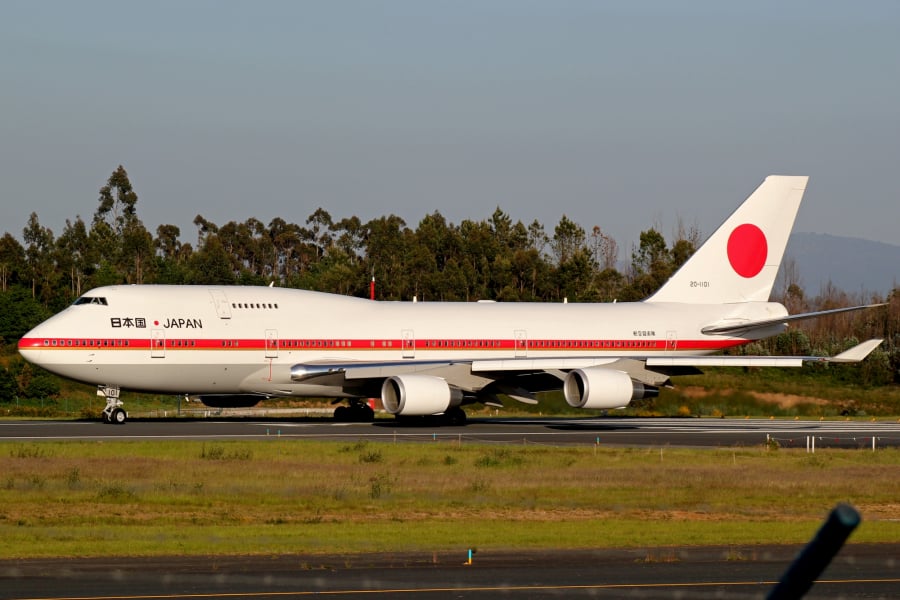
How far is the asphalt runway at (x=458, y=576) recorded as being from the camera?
11.9m

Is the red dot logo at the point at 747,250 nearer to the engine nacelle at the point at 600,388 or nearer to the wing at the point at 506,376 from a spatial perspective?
the wing at the point at 506,376

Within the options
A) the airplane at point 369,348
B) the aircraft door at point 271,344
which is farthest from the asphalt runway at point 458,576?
the aircraft door at point 271,344

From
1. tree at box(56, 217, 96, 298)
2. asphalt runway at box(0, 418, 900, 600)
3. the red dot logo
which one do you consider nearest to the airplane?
the red dot logo

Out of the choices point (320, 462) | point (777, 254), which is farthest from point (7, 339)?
point (320, 462)

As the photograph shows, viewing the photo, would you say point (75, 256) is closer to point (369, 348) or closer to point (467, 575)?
point (369, 348)

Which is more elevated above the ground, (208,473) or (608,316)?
(608,316)

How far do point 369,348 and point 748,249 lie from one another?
16728 millimetres

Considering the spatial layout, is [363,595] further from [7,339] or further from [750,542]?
[7,339]

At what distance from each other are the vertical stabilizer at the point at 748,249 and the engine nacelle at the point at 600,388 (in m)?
10.2

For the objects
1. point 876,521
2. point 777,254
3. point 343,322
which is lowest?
point 876,521

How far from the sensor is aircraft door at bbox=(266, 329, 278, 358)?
3925cm

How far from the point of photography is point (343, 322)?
40.8 metres

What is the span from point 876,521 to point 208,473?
12663 mm

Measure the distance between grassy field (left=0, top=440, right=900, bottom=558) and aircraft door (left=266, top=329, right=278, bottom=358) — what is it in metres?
8.72
